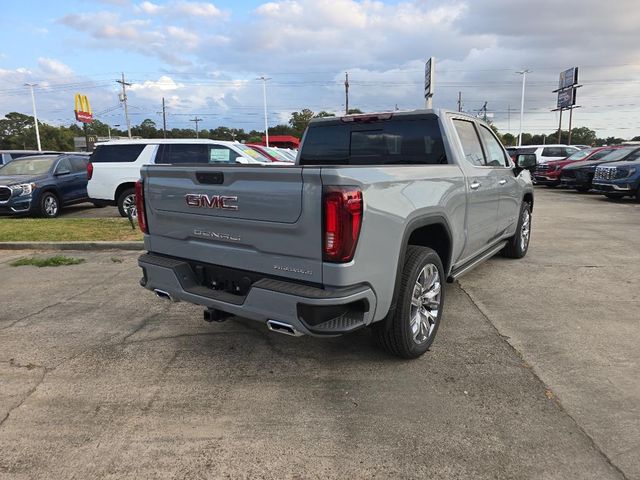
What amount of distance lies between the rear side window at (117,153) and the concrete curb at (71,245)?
323 centimetres

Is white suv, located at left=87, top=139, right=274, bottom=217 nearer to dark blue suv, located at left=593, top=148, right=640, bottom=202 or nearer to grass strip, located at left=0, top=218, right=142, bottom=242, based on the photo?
grass strip, located at left=0, top=218, right=142, bottom=242

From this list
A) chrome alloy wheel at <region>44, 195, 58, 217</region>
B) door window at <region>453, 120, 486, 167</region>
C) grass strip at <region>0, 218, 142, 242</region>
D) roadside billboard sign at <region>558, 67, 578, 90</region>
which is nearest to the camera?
door window at <region>453, 120, 486, 167</region>

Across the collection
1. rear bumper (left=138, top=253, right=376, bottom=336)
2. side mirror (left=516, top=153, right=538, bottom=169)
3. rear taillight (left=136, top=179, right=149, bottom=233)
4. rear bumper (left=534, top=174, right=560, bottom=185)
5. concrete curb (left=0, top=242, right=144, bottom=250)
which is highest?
side mirror (left=516, top=153, right=538, bottom=169)

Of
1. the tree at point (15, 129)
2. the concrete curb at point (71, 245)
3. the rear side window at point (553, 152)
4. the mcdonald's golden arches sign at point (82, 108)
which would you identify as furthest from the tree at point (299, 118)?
the concrete curb at point (71, 245)

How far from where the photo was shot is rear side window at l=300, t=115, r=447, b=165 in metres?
4.52

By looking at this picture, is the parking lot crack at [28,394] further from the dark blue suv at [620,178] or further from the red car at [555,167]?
the red car at [555,167]

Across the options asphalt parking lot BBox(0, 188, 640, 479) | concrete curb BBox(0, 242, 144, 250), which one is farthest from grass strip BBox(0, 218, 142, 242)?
asphalt parking lot BBox(0, 188, 640, 479)

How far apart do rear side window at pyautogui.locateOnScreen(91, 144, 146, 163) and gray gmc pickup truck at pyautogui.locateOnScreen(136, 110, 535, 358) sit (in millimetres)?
7633

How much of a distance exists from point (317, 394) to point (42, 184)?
11.1 metres

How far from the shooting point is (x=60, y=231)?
910 cm

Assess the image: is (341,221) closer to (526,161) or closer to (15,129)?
(526,161)

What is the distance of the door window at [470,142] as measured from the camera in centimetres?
468

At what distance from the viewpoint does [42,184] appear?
38.4 ft

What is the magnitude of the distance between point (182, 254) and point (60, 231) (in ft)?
22.0
